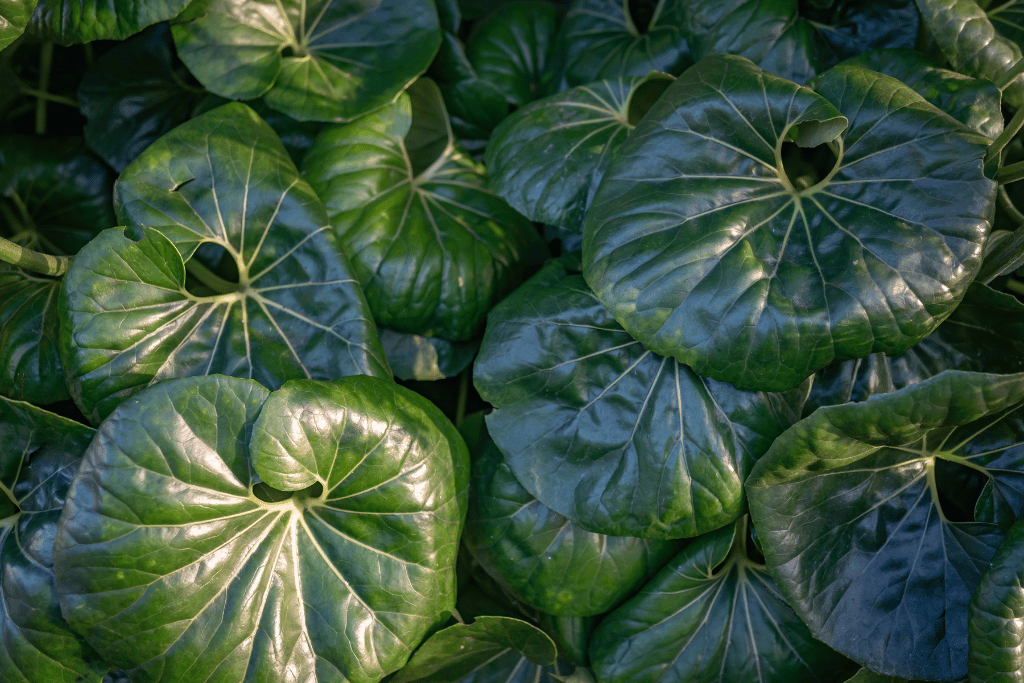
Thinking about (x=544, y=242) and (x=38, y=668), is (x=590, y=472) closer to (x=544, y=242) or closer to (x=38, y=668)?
(x=544, y=242)

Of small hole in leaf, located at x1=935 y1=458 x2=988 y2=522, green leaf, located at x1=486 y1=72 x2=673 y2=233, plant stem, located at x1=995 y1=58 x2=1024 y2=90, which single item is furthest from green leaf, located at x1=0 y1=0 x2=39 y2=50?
small hole in leaf, located at x1=935 y1=458 x2=988 y2=522

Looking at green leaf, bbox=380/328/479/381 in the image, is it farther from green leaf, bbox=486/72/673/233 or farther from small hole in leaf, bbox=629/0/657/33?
small hole in leaf, bbox=629/0/657/33

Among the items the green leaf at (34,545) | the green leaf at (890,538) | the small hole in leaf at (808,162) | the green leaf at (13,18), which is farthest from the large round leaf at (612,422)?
the green leaf at (13,18)

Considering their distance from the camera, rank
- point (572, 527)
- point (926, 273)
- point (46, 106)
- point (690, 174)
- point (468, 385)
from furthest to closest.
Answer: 1. point (46, 106)
2. point (468, 385)
3. point (572, 527)
4. point (690, 174)
5. point (926, 273)

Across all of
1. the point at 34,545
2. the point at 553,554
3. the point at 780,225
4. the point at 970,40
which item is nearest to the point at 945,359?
the point at 780,225

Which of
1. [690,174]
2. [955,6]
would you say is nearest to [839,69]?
[955,6]
